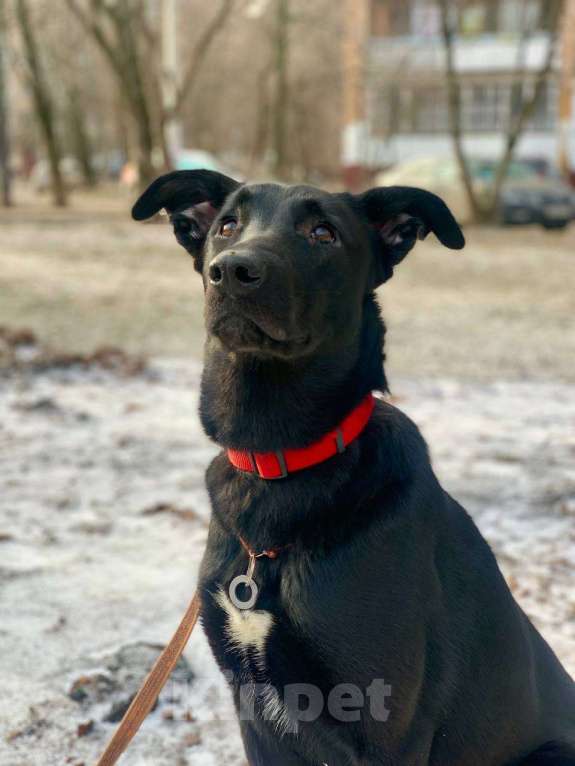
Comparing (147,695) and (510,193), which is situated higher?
(147,695)

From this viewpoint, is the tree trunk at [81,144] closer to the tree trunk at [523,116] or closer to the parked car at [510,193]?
the parked car at [510,193]

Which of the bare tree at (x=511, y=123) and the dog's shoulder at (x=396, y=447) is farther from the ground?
the dog's shoulder at (x=396, y=447)

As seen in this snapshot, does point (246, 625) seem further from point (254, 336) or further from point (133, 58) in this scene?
point (133, 58)

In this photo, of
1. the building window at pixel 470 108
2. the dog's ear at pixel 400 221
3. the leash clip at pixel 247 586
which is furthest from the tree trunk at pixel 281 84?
the leash clip at pixel 247 586

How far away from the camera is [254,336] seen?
7.09ft

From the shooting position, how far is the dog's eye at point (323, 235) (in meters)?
2.30

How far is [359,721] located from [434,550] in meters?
0.41

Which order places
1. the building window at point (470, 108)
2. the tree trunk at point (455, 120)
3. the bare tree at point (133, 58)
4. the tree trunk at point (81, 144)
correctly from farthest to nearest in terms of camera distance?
1. the tree trunk at point (81, 144)
2. the building window at point (470, 108)
3. the bare tree at point (133, 58)
4. the tree trunk at point (455, 120)

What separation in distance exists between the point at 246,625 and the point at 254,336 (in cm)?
66

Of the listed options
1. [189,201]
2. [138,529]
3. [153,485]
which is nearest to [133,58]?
[153,485]

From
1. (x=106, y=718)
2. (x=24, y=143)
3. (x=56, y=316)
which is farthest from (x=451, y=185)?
(x=24, y=143)

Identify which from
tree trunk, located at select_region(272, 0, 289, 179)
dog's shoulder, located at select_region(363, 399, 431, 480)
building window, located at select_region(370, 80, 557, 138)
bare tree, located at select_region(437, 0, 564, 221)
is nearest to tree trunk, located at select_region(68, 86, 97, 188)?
tree trunk, located at select_region(272, 0, 289, 179)

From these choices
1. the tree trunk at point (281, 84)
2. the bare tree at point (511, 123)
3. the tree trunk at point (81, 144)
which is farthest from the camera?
the tree trunk at point (81, 144)

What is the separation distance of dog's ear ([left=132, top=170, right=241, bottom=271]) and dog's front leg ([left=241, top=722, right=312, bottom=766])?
123cm
